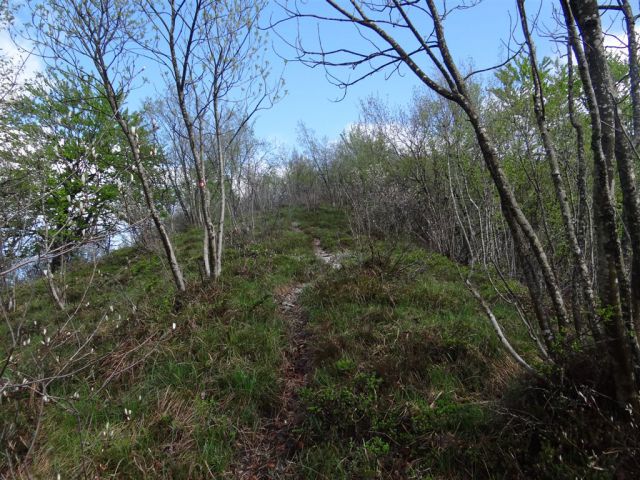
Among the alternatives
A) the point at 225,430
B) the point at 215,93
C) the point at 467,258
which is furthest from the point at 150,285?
the point at 467,258

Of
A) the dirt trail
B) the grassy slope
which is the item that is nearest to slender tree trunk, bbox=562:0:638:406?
the grassy slope

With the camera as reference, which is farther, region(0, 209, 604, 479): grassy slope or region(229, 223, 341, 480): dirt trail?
region(229, 223, 341, 480): dirt trail

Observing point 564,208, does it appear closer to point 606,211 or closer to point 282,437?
point 606,211

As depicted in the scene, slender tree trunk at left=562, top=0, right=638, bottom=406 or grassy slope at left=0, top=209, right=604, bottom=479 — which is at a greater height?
slender tree trunk at left=562, top=0, right=638, bottom=406

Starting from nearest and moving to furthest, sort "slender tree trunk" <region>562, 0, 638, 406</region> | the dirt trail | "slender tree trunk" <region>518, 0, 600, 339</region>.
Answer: "slender tree trunk" <region>562, 0, 638, 406</region>
"slender tree trunk" <region>518, 0, 600, 339</region>
the dirt trail

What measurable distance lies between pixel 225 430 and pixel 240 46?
229 inches

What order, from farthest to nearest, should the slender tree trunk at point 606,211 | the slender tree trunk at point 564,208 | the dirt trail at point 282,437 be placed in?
the dirt trail at point 282,437 < the slender tree trunk at point 564,208 < the slender tree trunk at point 606,211

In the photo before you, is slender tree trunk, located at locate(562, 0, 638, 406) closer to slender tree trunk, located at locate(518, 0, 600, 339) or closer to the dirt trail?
slender tree trunk, located at locate(518, 0, 600, 339)

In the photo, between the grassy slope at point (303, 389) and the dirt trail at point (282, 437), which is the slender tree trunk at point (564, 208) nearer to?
the grassy slope at point (303, 389)

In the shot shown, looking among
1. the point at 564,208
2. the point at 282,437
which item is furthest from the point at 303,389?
the point at 564,208

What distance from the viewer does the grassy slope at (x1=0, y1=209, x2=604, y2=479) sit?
7.91 ft

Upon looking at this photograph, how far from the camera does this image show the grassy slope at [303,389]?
7.91ft

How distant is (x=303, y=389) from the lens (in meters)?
3.23

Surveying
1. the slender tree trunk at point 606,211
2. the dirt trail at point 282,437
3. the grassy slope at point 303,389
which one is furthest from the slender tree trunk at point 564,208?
the dirt trail at point 282,437
